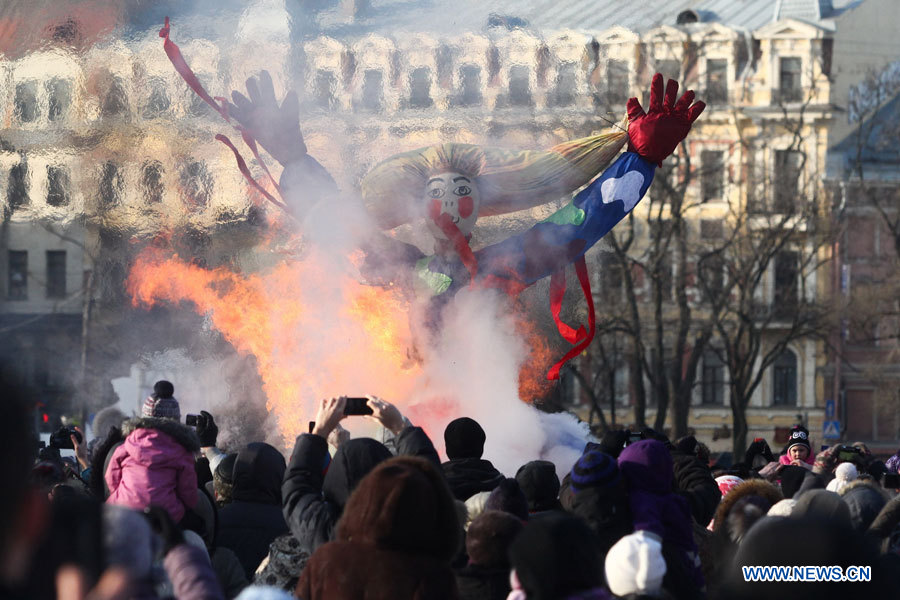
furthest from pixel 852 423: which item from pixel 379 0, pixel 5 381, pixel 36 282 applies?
pixel 5 381

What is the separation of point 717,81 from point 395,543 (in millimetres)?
25743

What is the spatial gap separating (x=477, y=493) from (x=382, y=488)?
1.93m

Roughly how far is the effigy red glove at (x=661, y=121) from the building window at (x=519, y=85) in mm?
2015

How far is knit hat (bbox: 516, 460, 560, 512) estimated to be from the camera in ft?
18.0

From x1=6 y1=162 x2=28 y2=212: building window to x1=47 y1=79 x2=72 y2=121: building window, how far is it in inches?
51.6

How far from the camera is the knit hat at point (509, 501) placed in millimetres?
4734

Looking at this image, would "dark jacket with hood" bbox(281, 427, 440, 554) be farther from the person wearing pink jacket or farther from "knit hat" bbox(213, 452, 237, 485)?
"knit hat" bbox(213, 452, 237, 485)

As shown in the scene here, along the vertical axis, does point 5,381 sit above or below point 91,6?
below

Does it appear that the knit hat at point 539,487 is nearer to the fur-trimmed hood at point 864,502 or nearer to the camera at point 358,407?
the camera at point 358,407

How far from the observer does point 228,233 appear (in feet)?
38.8

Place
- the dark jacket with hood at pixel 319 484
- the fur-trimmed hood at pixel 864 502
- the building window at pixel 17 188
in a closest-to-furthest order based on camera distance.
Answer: the dark jacket with hood at pixel 319 484 < the fur-trimmed hood at pixel 864 502 < the building window at pixel 17 188

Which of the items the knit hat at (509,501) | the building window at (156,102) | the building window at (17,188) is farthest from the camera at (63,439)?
the building window at (17,188)

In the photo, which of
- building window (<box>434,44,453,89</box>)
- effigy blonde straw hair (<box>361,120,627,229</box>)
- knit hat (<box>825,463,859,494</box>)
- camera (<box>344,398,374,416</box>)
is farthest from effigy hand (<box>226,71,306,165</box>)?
knit hat (<box>825,463,859,494</box>)

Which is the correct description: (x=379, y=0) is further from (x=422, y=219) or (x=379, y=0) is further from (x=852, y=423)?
(x=852, y=423)
